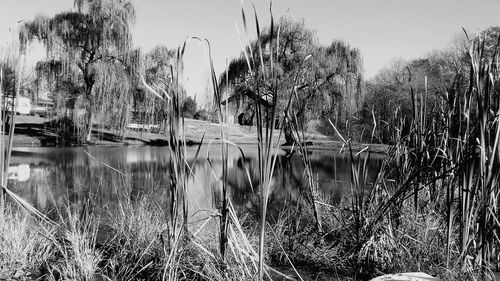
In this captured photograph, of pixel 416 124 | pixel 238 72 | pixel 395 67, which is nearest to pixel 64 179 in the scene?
pixel 416 124

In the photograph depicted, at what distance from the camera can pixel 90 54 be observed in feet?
51.7

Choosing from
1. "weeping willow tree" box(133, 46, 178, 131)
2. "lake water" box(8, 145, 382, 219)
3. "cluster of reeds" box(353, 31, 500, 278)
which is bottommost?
A: "lake water" box(8, 145, 382, 219)

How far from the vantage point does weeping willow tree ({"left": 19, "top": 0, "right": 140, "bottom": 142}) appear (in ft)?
48.9

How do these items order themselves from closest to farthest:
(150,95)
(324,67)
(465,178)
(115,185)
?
(465,178) < (115,185) < (324,67) < (150,95)

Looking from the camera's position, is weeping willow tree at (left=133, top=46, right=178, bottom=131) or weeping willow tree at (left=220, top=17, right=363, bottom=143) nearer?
weeping willow tree at (left=220, top=17, right=363, bottom=143)

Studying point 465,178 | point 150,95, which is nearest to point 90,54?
point 150,95

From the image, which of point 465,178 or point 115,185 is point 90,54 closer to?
point 115,185

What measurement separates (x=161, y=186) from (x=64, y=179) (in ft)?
5.89

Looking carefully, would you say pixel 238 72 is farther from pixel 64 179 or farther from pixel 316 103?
pixel 64 179

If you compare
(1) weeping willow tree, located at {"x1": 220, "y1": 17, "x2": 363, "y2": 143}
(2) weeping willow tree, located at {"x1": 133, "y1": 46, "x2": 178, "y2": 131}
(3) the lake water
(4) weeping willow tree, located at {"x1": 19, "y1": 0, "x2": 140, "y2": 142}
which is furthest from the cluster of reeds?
(2) weeping willow tree, located at {"x1": 133, "y1": 46, "x2": 178, "y2": 131}

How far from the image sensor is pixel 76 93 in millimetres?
15391

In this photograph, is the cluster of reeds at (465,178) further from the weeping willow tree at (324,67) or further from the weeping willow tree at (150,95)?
the weeping willow tree at (150,95)

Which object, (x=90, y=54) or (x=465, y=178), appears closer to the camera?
(x=465, y=178)

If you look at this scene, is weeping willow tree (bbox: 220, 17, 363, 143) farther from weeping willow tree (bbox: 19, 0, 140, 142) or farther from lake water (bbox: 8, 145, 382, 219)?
lake water (bbox: 8, 145, 382, 219)
